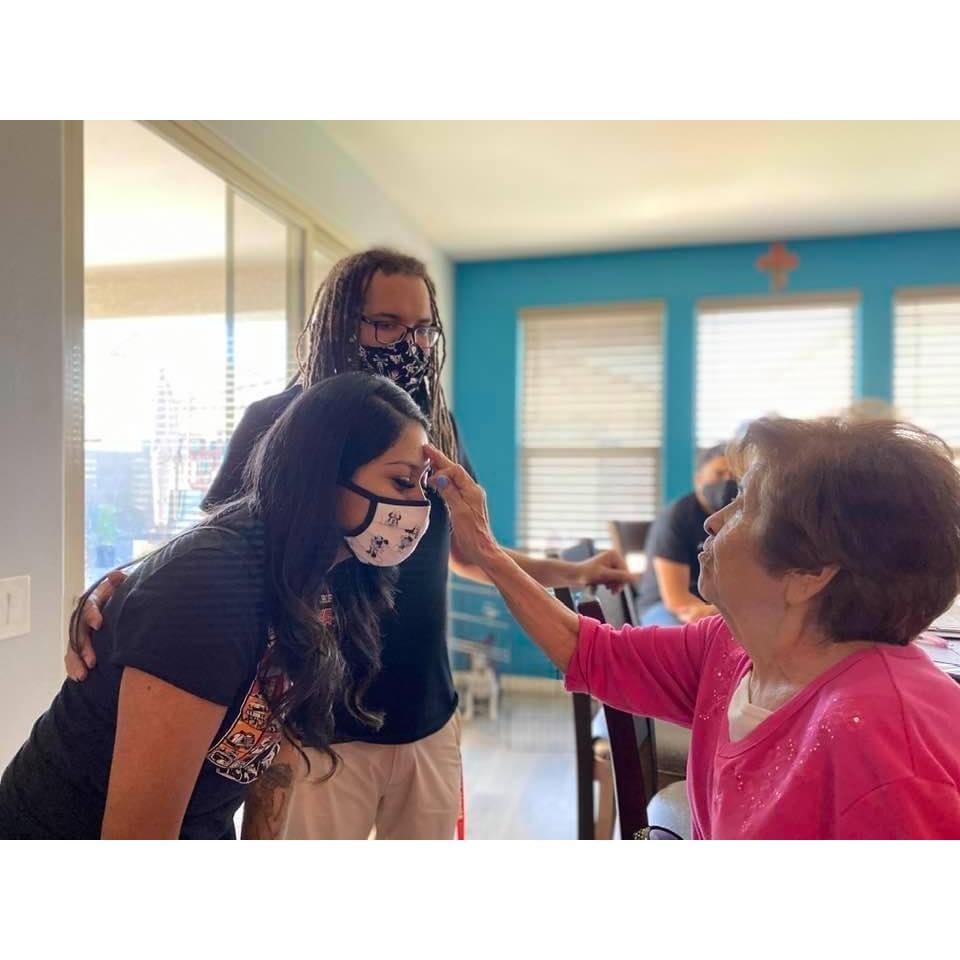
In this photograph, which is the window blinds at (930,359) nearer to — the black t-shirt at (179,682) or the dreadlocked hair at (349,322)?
the dreadlocked hair at (349,322)

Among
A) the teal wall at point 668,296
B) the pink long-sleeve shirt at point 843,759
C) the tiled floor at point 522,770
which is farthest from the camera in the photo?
the teal wall at point 668,296

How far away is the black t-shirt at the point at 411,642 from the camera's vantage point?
835 millimetres

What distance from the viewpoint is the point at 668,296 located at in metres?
3.28

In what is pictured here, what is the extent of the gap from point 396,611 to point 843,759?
535 millimetres

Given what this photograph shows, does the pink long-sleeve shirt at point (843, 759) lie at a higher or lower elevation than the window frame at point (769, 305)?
lower

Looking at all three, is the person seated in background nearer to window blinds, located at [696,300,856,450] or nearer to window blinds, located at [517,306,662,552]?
window blinds, located at [696,300,856,450]

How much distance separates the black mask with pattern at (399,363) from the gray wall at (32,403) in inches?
18.5

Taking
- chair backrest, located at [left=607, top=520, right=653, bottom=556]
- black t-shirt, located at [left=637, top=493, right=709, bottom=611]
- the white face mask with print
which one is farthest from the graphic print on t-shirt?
chair backrest, located at [left=607, top=520, right=653, bottom=556]

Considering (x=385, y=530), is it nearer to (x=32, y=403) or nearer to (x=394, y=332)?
(x=394, y=332)

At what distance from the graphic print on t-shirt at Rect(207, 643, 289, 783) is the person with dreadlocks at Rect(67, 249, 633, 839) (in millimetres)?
147

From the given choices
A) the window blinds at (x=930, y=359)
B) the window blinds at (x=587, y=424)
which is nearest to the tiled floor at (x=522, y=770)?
the window blinds at (x=587, y=424)

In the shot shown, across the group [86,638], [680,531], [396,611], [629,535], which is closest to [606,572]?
[396,611]

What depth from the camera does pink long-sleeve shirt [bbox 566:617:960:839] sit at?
52 cm
